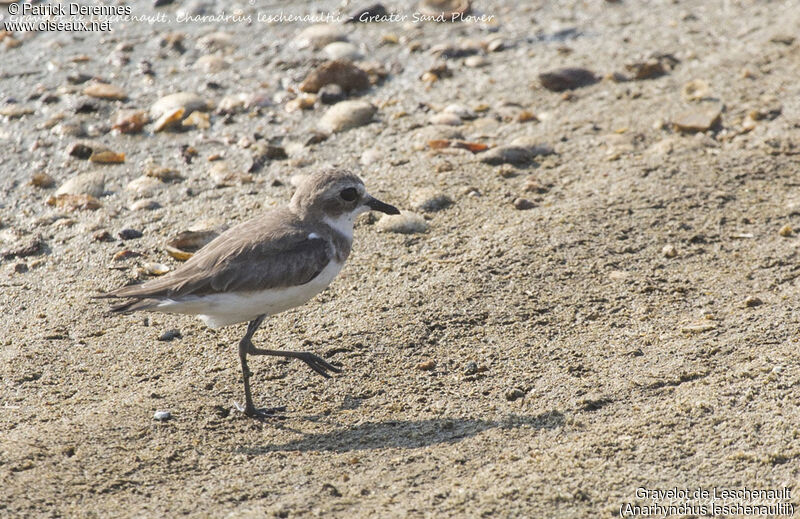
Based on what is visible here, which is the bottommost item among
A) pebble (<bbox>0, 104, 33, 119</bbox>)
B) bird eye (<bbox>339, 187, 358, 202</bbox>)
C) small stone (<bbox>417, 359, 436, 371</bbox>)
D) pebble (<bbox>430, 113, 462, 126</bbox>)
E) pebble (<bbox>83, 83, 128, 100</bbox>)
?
small stone (<bbox>417, 359, 436, 371</bbox>)

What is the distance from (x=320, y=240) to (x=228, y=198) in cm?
184

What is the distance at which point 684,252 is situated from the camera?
17.7 feet

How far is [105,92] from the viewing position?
7848 mm

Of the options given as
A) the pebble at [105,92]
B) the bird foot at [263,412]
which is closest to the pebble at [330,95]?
the pebble at [105,92]

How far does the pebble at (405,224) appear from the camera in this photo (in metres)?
5.89

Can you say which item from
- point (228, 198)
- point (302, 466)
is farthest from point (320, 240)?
point (228, 198)

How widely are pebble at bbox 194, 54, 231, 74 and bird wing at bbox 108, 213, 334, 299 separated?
3.81 meters

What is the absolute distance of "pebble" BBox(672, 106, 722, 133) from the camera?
6.68 meters

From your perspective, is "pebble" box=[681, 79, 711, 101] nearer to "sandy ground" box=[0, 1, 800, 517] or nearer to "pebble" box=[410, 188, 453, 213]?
"sandy ground" box=[0, 1, 800, 517]

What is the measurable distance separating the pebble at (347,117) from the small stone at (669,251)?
272 centimetres

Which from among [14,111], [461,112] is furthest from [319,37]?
[14,111]

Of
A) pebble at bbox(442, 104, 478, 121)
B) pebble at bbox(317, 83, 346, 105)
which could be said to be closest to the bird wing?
pebble at bbox(442, 104, 478, 121)

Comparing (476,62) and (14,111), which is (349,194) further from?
(14,111)

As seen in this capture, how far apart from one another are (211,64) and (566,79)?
308cm
